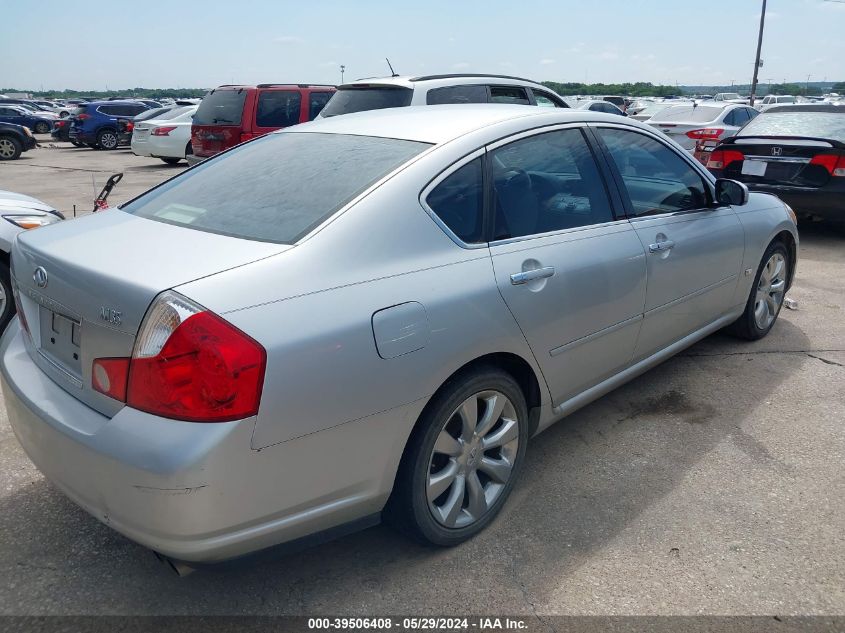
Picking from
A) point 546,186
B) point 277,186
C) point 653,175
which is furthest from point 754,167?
point 277,186

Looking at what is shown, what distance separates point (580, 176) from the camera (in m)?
3.38

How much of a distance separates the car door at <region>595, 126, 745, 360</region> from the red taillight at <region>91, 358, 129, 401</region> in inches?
94.3

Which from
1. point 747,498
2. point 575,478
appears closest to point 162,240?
point 575,478

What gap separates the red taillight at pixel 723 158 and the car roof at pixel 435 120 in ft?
17.5

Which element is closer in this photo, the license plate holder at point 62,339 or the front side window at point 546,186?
the license plate holder at point 62,339

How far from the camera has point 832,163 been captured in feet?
24.8

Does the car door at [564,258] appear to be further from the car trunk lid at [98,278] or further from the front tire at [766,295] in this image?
the front tire at [766,295]

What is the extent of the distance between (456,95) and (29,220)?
463 centimetres

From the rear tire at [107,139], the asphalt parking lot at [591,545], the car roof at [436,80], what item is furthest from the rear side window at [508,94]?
the rear tire at [107,139]

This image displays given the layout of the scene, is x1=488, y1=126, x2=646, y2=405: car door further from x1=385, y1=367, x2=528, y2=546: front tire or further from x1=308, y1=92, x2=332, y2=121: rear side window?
x1=308, y1=92, x2=332, y2=121: rear side window

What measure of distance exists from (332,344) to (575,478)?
1607 mm

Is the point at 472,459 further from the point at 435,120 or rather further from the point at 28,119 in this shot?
the point at 28,119

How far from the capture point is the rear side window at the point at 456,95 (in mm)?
7758

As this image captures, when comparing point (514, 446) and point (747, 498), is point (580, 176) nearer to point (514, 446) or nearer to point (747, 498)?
point (514, 446)
